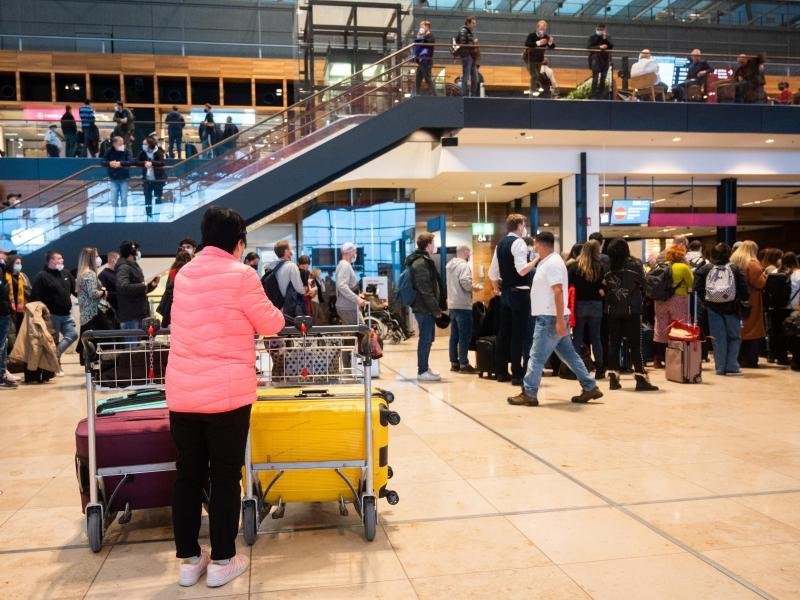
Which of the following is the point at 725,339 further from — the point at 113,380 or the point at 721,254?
the point at 113,380

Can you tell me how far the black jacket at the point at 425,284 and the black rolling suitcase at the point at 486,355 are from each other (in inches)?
33.4

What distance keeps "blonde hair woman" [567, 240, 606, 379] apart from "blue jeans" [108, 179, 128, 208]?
901cm

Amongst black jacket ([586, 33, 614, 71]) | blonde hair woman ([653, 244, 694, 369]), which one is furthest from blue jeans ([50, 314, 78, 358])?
black jacket ([586, 33, 614, 71])

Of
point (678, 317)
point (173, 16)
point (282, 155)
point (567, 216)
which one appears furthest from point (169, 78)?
point (678, 317)

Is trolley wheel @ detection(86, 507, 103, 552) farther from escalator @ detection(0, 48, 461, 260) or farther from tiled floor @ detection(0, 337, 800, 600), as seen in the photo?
escalator @ detection(0, 48, 461, 260)

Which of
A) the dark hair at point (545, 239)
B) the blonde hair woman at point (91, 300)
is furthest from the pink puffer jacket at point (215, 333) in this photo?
the blonde hair woman at point (91, 300)

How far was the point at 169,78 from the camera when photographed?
78.8 ft

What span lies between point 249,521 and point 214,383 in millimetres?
875

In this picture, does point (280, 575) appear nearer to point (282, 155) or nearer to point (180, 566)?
point (180, 566)

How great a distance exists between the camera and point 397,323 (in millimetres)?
14234

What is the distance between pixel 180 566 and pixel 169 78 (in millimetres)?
23762

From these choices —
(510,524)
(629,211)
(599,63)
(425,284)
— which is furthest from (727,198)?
(510,524)

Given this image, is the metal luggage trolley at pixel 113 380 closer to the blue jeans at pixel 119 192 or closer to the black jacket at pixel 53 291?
the black jacket at pixel 53 291

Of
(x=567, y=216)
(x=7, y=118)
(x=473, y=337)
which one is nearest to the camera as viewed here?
(x=473, y=337)
